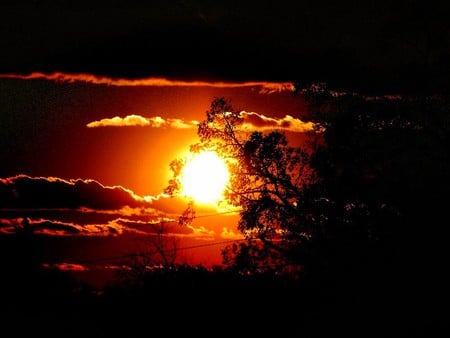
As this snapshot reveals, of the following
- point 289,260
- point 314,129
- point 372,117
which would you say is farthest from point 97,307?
point 372,117

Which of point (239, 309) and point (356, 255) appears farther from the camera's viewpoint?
point (239, 309)

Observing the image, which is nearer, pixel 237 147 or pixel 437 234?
pixel 437 234

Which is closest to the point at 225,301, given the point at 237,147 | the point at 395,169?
A: the point at 237,147

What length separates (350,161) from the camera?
982 inches

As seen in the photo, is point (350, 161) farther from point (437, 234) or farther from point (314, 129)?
point (437, 234)

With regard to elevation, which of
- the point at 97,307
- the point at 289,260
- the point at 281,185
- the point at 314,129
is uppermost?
the point at 314,129

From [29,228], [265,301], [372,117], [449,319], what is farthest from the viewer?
[29,228]

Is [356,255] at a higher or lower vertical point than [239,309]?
higher

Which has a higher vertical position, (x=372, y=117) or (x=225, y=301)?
(x=372, y=117)

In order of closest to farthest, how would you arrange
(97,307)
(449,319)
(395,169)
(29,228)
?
(449,319) → (395,169) → (97,307) → (29,228)

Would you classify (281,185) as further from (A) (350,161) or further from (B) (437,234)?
(B) (437,234)

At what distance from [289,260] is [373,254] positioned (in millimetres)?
3379

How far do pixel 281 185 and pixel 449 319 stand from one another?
24.7ft

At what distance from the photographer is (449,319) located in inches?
860
